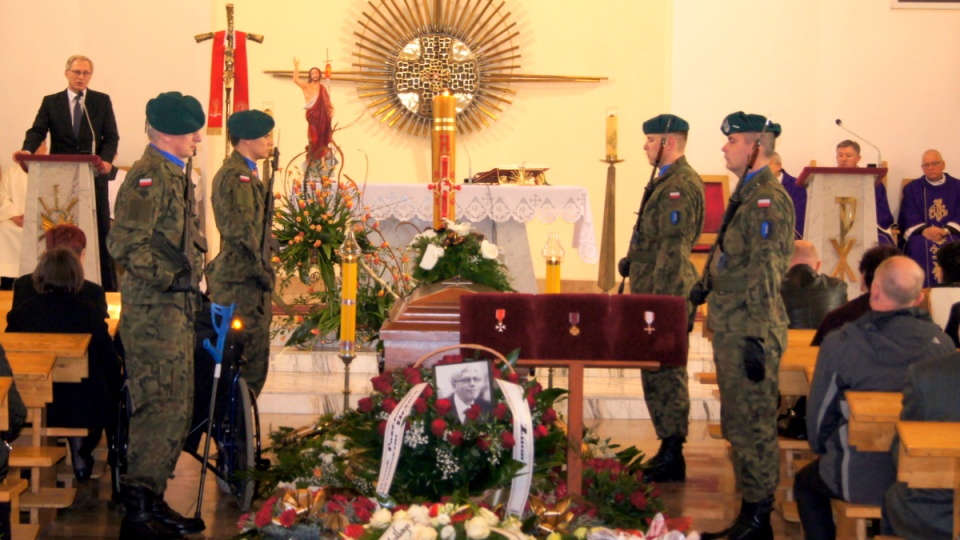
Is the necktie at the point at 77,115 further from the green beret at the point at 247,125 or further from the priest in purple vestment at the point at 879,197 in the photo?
the priest in purple vestment at the point at 879,197

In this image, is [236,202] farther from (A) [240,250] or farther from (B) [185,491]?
(B) [185,491]

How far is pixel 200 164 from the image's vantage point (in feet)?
39.4

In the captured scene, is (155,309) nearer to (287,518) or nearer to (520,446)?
(287,518)

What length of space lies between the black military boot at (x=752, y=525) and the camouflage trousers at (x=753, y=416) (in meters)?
0.04

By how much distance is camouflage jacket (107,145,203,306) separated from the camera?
482 cm

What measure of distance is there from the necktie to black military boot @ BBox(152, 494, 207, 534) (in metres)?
5.51

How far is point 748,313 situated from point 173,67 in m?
8.50

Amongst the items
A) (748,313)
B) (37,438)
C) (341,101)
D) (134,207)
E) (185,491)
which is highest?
(341,101)

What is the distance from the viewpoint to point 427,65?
12.3 meters

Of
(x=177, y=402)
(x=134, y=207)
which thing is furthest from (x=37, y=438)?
(x=134, y=207)

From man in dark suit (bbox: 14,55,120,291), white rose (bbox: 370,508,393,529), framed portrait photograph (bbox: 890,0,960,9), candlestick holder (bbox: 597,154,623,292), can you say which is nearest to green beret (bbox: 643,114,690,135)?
white rose (bbox: 370,508,393,529)

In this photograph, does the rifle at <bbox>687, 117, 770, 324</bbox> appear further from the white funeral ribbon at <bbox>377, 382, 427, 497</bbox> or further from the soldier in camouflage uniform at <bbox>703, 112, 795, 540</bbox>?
the white funeral ribbon at <bbox>377, 382, 427, 497</bbox>

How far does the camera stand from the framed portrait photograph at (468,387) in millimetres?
4152

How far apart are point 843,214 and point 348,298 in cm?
536
